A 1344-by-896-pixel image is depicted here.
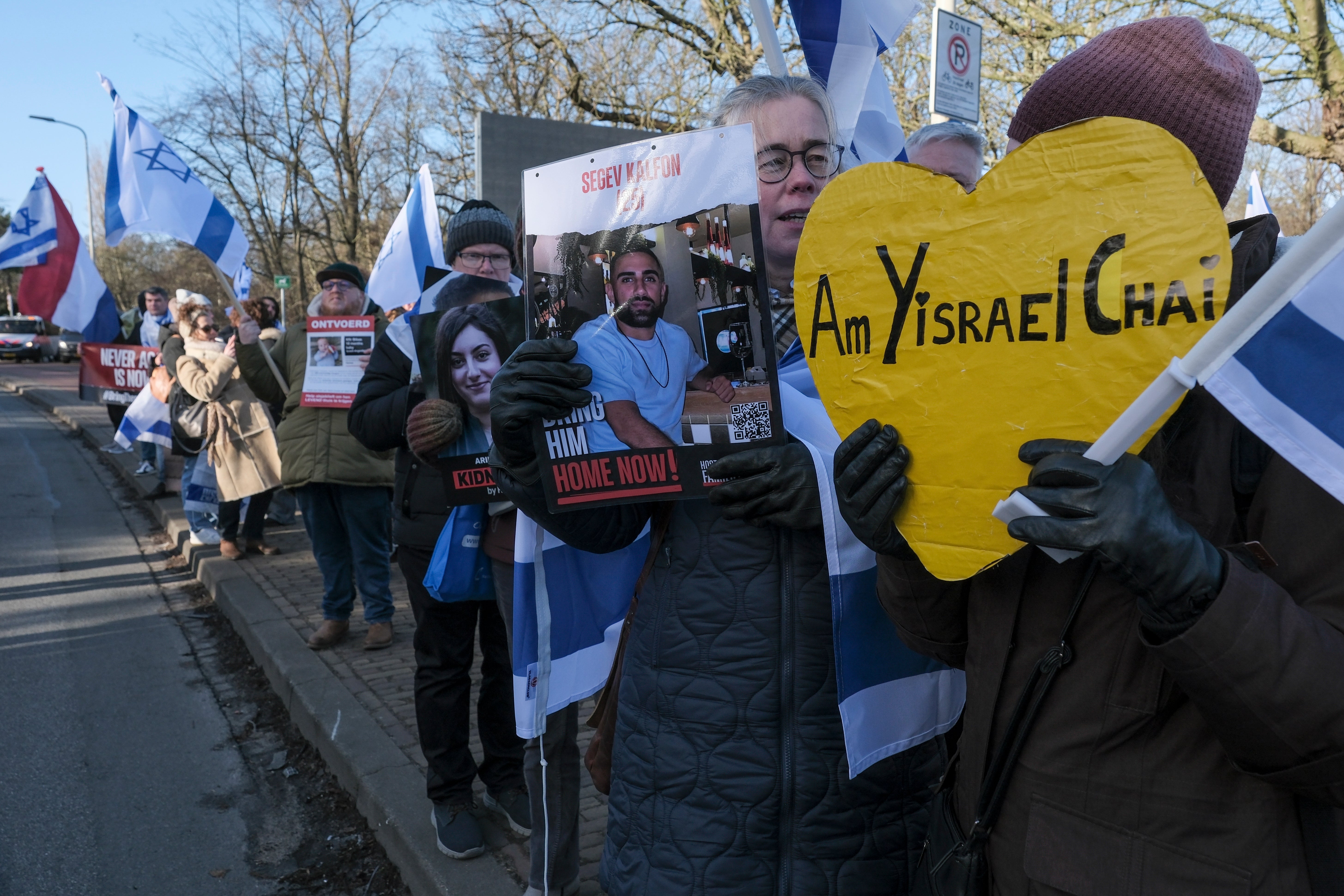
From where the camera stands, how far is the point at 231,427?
7133 millimetres

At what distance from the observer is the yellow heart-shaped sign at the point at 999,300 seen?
3.19 ft

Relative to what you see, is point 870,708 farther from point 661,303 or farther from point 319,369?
point 319,369

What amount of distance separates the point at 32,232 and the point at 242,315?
12.5 ft

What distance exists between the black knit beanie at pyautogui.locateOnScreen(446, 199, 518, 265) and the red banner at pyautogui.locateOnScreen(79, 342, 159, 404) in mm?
6924

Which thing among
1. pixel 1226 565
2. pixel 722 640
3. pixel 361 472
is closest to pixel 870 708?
pixel 722 640

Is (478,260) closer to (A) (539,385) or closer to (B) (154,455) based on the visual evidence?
(A) (539,385)

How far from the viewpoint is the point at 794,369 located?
A: 171 cm

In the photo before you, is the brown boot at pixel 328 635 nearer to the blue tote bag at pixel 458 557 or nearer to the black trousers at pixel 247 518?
the black trousers at pixel 247 518

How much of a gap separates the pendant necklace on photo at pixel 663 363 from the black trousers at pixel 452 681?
6.04ft

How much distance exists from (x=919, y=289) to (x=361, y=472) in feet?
14.9

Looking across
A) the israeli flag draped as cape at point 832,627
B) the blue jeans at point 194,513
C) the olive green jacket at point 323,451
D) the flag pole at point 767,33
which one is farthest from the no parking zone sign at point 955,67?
the blue jeans at point 194,513

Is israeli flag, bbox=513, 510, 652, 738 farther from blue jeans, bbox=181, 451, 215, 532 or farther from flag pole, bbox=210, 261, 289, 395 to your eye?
blue jeans, bbox=181, 451, 215, 532

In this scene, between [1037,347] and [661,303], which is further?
[661,303]

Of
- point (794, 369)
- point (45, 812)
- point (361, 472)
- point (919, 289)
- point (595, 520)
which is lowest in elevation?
point (45, 812)
